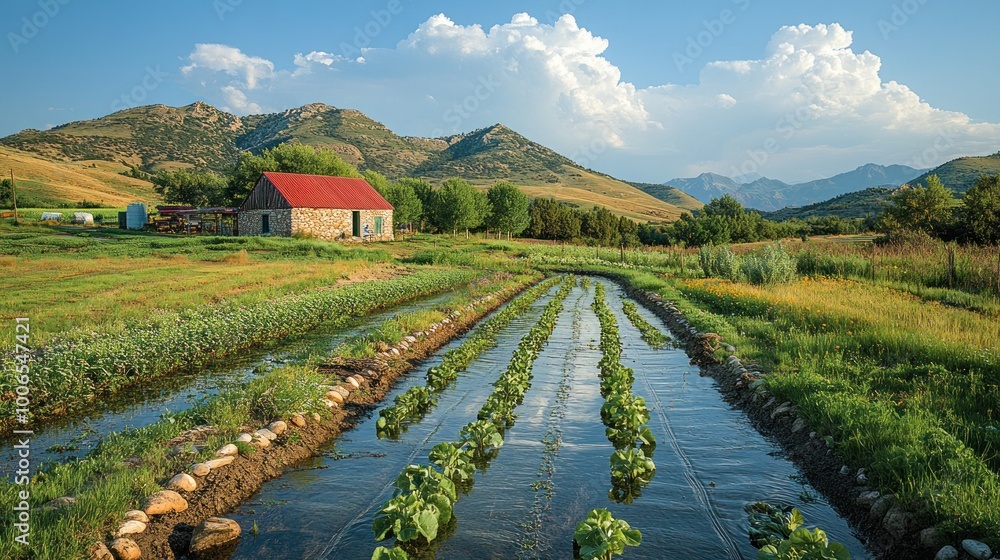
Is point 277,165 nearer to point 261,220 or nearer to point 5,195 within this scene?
point 261,220

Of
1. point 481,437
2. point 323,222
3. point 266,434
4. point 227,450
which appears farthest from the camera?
point 323,222

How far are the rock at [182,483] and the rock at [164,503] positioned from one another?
170mm

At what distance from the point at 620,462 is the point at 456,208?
6909 cm

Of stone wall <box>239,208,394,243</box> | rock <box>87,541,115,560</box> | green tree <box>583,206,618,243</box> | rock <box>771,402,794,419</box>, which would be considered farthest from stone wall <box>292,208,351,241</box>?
rock <box>87,541,115,560</box>

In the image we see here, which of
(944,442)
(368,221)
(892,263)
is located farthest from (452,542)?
(368,221)

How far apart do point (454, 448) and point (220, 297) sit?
16.2 meters

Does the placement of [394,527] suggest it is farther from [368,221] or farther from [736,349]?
[368,221]

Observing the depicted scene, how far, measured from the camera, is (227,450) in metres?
8.05

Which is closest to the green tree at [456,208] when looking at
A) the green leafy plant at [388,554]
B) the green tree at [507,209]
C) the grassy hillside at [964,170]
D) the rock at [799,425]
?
the green tree at [507,209]

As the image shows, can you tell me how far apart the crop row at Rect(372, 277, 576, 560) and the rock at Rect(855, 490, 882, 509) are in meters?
4.82

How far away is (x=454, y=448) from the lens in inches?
320

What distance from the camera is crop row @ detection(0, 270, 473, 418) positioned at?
10.2 m

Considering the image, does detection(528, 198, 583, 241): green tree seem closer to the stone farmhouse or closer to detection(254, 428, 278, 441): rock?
the stone farmhouse

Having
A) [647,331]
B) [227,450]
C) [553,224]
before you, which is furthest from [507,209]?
[227,450]
